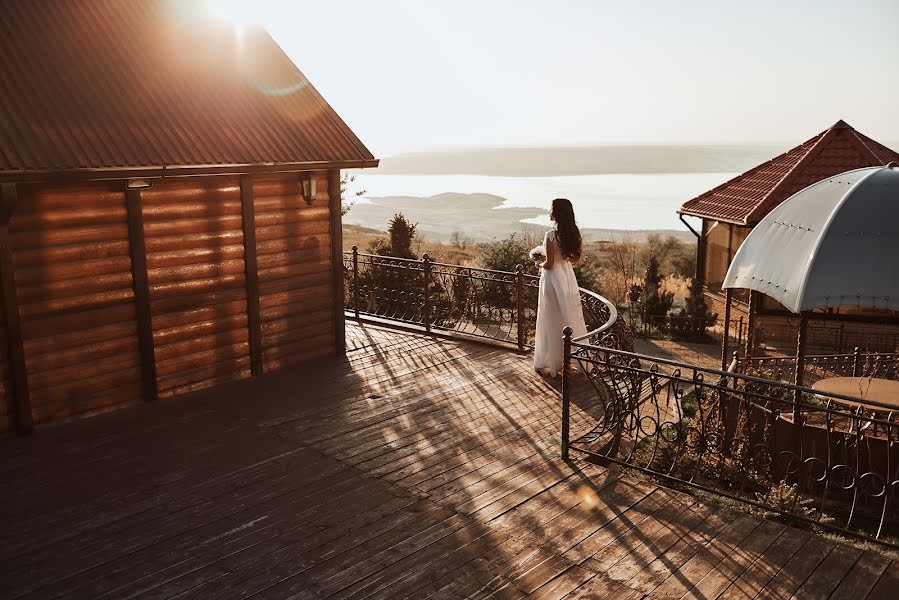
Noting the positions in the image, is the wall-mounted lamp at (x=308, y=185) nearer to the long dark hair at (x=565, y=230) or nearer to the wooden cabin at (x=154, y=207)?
the wooden cabin at (x=154, y=207)

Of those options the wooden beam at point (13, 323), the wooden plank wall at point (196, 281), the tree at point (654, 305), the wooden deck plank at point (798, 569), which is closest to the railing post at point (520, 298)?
the wooden plank wall at point (196, 281)

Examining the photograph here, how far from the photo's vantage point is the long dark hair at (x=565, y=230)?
8.64 meters

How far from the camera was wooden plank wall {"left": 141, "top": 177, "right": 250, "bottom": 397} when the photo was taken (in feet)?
26.4

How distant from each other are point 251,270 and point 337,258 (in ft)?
4.38

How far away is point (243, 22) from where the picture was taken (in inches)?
415

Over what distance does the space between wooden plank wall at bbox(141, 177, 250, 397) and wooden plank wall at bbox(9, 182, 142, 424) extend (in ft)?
1.10

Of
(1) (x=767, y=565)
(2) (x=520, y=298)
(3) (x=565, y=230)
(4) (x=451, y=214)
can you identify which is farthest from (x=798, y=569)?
(4) (x=451, y=214)

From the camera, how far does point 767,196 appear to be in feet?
58.0

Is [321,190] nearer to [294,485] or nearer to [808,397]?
[294,485]

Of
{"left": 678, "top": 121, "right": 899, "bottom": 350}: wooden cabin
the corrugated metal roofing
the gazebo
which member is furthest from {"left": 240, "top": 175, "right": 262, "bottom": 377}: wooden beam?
{"left": 678, "top": 121, "right": 899, "bottom": 350}: wooden cabin

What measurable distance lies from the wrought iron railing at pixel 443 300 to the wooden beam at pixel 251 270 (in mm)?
2664

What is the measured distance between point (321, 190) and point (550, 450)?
4.72 m

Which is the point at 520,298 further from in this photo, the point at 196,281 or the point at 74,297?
the point at 74,297

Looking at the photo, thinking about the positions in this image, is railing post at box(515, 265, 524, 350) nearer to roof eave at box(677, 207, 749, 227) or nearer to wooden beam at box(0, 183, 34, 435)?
wooden beam at box(0, 183, 34, 435)
